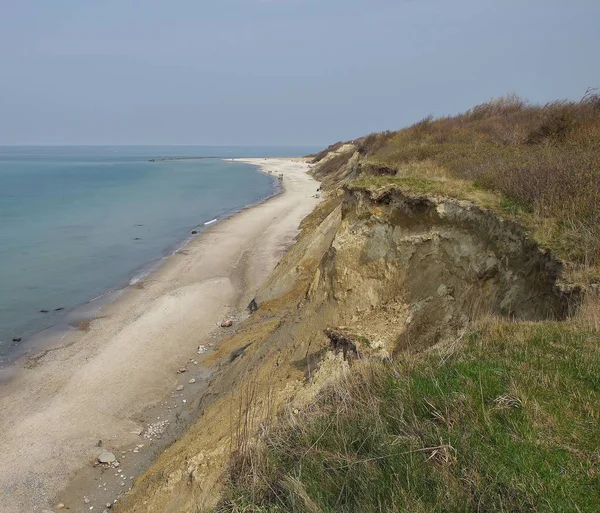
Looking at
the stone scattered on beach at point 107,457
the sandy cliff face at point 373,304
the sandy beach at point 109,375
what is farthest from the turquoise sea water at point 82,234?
the sandy cliff face at point 373,304

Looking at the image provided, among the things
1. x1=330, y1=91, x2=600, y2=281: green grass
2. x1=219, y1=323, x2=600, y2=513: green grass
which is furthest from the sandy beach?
x1=330, y1=91, x2=600, y2=281: green grass

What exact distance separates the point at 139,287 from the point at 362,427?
77.1 feet

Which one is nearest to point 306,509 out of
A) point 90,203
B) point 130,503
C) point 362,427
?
point 362,427

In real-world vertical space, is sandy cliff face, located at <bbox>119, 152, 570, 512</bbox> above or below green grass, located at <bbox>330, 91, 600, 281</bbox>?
below

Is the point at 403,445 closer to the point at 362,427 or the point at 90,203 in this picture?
the point at 362,427

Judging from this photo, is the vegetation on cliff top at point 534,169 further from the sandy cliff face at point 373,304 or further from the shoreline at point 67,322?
the shoreline at point 67,322

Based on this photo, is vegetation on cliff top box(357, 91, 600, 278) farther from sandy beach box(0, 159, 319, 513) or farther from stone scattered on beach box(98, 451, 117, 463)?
stone scattered on beach box(98, 451, 117, 463)

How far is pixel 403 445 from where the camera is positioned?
4.89 m

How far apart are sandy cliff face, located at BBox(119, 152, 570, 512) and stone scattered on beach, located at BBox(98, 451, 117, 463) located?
2.19 m

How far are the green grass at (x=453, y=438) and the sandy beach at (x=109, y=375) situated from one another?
27.5ft

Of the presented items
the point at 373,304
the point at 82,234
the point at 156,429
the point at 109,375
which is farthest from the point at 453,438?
the point at 82,234

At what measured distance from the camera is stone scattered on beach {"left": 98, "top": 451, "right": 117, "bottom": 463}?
12.2m

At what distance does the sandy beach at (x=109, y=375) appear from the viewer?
12.3 metres

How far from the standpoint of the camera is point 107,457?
12242 millimetres
